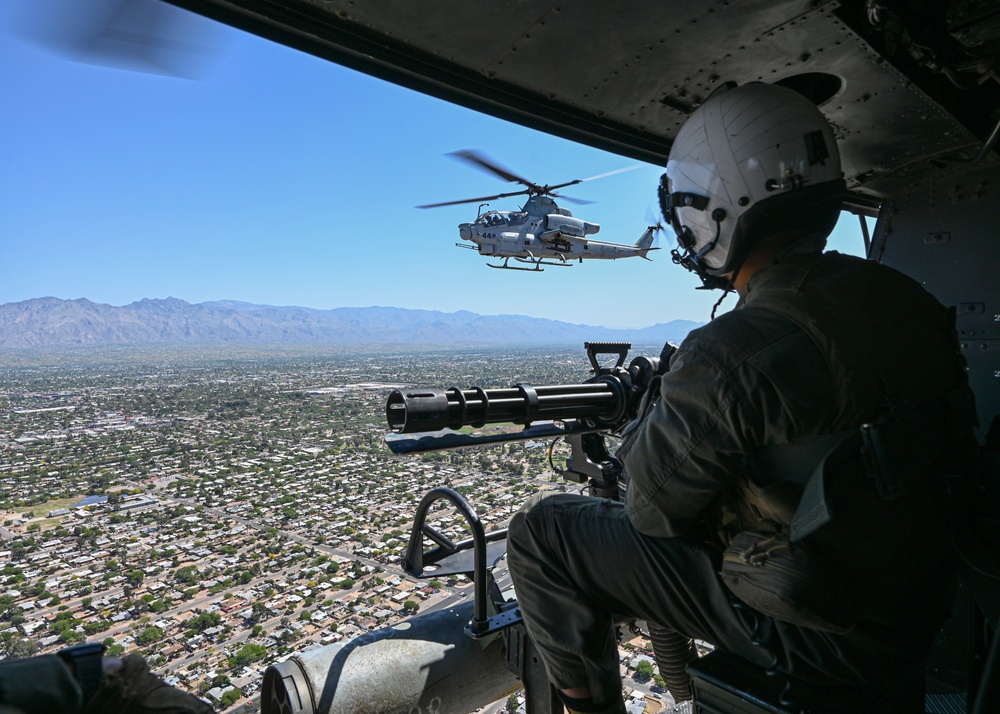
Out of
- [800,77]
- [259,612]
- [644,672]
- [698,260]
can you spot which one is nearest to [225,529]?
[259,612]

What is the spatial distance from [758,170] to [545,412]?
4.15 ft

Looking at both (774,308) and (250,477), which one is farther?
(250,477)

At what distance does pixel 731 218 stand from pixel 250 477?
934 inches

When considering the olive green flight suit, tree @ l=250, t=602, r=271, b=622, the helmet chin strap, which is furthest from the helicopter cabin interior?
tree @ l=250, t=602, r=271, b=622

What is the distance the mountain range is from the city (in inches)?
4601

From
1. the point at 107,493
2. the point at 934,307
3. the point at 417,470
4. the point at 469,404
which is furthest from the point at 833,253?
the point at 107,493

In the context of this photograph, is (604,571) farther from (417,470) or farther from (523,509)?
(417,470)

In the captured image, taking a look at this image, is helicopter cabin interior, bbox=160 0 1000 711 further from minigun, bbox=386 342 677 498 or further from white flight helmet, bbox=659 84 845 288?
minigun, bbox=386 342 677 498

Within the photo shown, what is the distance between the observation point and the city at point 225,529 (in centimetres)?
852

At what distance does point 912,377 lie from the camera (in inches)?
55.6

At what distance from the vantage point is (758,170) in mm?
1785

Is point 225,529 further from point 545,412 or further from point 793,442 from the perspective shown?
point 793,442

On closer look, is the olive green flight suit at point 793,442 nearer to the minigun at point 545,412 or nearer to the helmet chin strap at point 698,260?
the helmet chin strap at point 698,260

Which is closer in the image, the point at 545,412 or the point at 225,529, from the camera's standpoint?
the point at 545,412
